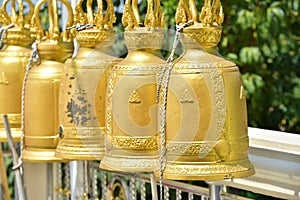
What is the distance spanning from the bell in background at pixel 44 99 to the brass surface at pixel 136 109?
44 cm

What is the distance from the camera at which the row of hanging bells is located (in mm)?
1982

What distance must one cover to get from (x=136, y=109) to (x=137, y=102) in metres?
0.02

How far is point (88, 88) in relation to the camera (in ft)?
7.84

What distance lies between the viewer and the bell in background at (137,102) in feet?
7.05

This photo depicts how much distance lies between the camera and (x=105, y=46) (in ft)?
7.96

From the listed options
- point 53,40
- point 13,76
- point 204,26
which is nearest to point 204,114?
point 204,26

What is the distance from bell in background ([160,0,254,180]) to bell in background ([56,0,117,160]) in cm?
41

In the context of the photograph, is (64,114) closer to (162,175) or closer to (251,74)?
(162,175)

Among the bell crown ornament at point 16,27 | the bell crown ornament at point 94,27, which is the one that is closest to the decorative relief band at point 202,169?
the bell crown ornament at point 94,27

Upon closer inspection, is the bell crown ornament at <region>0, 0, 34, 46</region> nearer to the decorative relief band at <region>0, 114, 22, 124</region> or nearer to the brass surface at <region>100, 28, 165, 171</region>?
the decorative relief band at <region>0, 114, 22, 124</region>

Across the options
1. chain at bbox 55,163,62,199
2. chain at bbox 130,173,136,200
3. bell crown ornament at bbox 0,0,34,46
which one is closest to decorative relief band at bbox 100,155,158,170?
bell crown ornament at bbox 0,0,34,46

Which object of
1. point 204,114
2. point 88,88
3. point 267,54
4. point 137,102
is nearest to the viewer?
point 204,114

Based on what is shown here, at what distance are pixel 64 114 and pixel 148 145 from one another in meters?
0.38

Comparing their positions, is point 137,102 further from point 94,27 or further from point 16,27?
point 16,27
